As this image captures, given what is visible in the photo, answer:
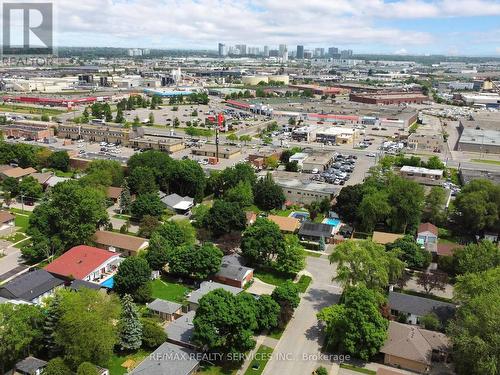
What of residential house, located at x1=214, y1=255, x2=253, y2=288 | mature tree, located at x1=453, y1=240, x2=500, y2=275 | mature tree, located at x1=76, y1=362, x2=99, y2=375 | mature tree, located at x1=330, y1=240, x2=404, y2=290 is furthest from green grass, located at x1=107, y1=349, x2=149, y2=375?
mature tree, located at x1=453, y1=240, x2=500, y2=275

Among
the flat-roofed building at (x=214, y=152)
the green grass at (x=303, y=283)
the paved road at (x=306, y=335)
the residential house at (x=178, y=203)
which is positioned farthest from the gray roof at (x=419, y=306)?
the flat-roofed building at (x=214, y=152)

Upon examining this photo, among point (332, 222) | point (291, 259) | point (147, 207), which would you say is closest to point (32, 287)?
point (147, 207)


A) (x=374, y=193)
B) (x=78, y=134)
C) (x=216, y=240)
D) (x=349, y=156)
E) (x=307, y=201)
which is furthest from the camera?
(x=78, y=134)

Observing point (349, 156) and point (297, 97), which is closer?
point (349, 156)

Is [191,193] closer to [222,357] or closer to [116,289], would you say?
Result: [116,289]

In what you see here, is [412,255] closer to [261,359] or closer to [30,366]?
[261,359]

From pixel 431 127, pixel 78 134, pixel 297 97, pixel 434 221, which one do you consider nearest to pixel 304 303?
pixel 434 221
